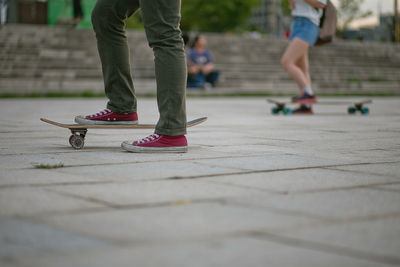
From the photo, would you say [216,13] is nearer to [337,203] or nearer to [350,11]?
[350,11]

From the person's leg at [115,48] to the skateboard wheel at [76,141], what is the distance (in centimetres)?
35

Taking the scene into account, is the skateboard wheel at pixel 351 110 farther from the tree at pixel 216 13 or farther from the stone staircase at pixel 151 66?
the tree at pixel 216 13

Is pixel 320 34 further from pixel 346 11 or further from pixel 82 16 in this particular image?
pixel 346 11

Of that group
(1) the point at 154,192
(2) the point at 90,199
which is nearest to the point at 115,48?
(1) the point at 154,192

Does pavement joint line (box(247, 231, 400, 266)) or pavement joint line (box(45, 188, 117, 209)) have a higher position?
pavement joint line (box(247, 231, 400, 266))

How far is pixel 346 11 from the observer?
50.7 m

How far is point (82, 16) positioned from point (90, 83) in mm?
5662

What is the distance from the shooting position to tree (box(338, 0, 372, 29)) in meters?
50.4

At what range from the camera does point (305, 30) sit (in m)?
8.96

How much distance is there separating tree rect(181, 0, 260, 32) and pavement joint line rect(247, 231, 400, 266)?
53.5 m

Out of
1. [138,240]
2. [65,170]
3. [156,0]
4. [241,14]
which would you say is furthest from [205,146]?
[241,14]

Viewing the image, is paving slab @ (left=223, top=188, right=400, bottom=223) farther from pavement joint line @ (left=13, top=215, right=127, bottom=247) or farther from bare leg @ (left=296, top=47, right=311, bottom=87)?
bare leg @ (left=296, top=47, right=311, bottom=87)

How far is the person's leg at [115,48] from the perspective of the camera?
182 inches

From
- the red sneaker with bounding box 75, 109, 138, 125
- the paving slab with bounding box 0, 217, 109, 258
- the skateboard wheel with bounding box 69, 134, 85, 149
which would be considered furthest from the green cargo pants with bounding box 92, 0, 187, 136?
the paving slab with bounding box 0, 217, 109, 258
